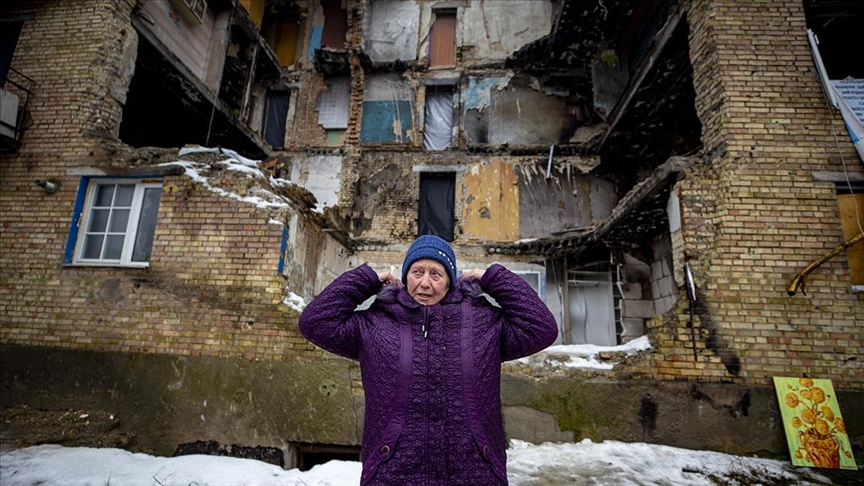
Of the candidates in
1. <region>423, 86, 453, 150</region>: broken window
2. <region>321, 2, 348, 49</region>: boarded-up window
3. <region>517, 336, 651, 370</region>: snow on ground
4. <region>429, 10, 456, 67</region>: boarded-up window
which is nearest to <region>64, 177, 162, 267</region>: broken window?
<region>517, 336, 651, 370</region>: snow on ground

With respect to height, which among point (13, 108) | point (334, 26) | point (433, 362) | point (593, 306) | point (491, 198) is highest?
point (334, 26)

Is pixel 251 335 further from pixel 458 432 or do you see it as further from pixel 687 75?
pixel 687 75

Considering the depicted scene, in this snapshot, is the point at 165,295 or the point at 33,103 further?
the point at 33,103

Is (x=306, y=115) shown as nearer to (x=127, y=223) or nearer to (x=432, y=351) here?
(x=127, y=223)

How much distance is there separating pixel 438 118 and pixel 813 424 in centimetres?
1096

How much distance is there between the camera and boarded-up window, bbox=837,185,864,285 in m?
4.77

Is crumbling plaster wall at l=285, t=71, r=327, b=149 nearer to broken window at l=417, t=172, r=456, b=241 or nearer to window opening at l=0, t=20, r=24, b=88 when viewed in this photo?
broken window at l=417, t=172, r=456, b=241

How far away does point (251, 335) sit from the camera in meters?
4.98

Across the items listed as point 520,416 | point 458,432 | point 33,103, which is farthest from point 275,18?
point 458,432

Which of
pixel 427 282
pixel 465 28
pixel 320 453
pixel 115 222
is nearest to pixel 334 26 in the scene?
pixel 465 28

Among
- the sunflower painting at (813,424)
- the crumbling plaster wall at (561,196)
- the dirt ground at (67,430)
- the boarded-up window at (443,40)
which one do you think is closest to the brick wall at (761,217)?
the sunflower painting at (813,424)

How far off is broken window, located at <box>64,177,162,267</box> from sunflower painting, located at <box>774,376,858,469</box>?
836 cm

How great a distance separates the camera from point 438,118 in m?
12.4

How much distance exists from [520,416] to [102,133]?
25.1ft
